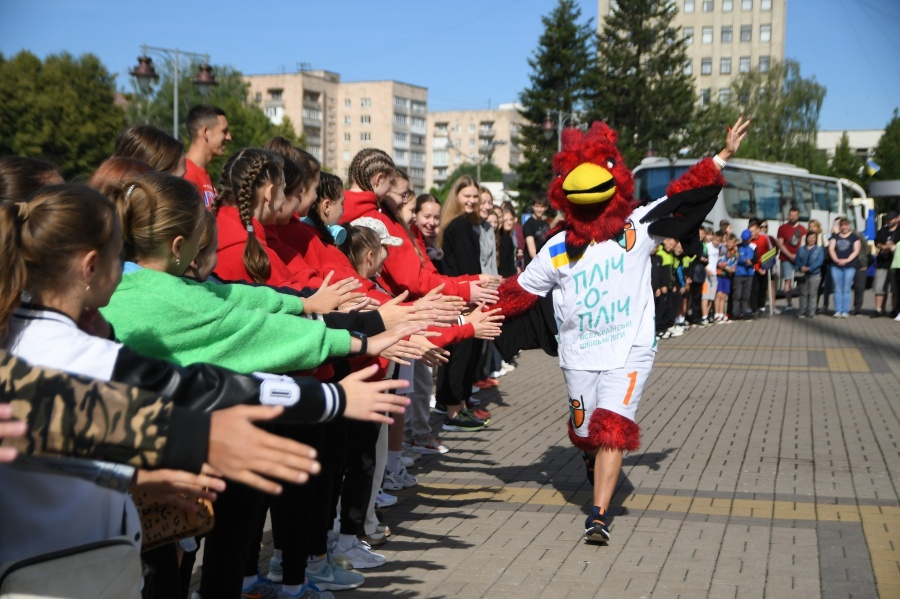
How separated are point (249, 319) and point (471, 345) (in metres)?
5.59

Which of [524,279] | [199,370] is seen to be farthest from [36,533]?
[524,279]

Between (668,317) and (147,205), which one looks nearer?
(147,205)

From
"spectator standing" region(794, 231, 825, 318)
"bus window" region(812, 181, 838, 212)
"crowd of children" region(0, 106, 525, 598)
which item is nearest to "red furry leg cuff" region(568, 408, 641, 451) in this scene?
"crowd of children" region(0, 106, 525, 598)

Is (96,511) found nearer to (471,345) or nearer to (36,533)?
(36,533)

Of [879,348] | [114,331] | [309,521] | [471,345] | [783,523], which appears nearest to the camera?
[114,331]

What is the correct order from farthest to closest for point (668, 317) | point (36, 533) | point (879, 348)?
point (668, 317), point (879, 348), point (36, 533)

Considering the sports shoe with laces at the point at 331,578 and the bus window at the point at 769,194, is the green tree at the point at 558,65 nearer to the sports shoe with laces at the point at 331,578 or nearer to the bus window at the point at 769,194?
the bus window at the point at 769,194

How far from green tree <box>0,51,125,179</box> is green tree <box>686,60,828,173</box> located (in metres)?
44.9

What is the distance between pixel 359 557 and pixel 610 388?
1.69 meters

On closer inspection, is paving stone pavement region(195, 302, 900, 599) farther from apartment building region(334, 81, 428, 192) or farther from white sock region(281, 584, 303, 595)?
apartment building region(334, 81, 428, 192)

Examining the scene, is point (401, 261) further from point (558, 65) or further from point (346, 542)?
point (558, 65)

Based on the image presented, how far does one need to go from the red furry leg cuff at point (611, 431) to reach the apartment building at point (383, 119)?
125 m

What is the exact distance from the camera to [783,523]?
5773 millimetres

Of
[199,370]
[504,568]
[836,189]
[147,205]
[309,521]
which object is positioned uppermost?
[836,189]
